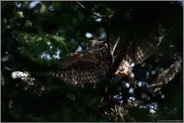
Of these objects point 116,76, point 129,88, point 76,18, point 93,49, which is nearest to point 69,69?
point 93,49

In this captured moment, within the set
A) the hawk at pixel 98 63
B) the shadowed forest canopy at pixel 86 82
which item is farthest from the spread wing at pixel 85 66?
the shadowed forest canopy at pixel 86 82

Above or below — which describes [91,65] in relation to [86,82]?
above

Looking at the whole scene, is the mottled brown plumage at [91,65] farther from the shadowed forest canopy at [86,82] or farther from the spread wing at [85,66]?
the shadowed forest canopy at [86,82]

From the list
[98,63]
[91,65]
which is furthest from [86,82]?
[91,65]

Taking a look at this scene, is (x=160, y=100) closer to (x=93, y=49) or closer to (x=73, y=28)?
(x=73, y=28)

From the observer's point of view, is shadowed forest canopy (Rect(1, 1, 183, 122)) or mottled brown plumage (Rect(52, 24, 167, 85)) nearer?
shadowed forest canopy (Rect(1, 1, 183, 122))

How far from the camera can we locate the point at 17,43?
3.04 m

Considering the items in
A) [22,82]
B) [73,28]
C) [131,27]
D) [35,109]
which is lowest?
[35,109]

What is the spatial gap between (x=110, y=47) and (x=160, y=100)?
131 cm

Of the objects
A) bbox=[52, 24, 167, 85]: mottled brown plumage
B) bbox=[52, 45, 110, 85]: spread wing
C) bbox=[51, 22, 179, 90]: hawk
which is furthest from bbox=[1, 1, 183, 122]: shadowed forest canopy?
bbox=[52, 45, 110, 85]: spread wing

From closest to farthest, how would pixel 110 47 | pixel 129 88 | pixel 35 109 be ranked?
pixel 35 109
pixel 129 88
pixel 110 47

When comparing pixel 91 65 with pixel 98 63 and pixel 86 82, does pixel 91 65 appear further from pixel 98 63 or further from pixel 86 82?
pixel 86 82

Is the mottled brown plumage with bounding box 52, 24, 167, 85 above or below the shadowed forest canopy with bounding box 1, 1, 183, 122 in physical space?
above

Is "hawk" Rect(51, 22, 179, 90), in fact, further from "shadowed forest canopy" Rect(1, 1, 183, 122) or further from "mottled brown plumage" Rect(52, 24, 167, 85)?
"shadowed forest canopy" Rect(1, 1, 183, 122)
